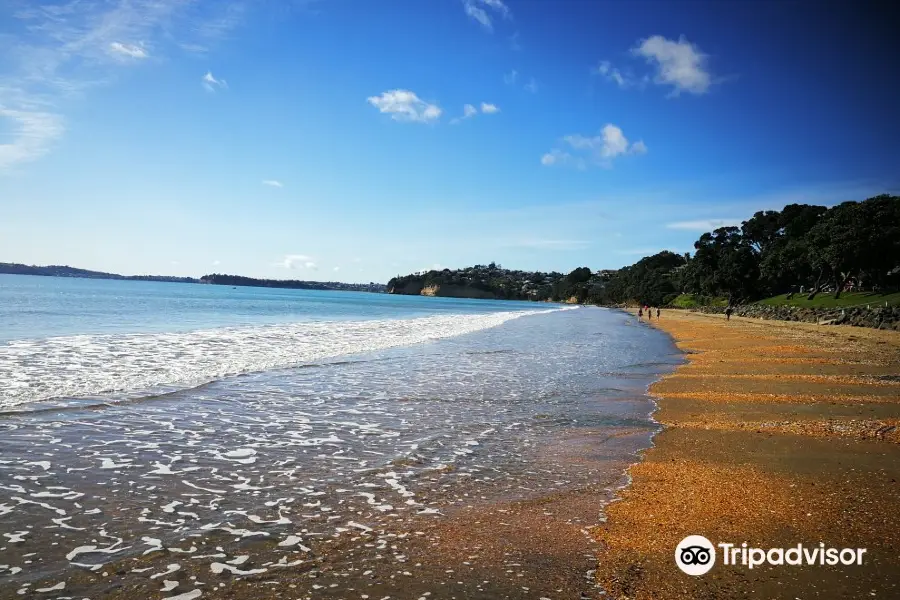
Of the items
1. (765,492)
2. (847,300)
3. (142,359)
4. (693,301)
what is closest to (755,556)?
(765,492)

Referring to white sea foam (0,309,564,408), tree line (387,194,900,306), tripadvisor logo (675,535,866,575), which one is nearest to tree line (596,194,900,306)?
tree line (387,194,900,306)

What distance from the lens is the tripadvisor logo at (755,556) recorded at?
16.2ft

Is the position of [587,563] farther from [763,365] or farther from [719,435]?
[763,365]

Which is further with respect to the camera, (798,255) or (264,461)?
(798,255)

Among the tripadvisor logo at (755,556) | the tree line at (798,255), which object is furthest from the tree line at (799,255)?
the tripadvisor logo at (755,556)

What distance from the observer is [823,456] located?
8.39 meters

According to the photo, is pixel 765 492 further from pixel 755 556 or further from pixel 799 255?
pixel 799 255

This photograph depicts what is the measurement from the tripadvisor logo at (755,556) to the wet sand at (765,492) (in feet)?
0.27

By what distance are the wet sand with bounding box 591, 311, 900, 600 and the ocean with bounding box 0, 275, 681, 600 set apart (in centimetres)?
84

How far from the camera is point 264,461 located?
326 inches

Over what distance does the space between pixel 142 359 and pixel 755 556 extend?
65.6 ft

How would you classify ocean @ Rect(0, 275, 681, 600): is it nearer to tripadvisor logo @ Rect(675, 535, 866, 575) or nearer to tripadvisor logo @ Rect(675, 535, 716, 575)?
tripadvisor logo @ Rect(675, 535, 716, 575)

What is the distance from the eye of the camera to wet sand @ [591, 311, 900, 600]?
460 centimetres

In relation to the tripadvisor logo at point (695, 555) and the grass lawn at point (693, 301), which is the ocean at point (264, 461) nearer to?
the tripadvisor logo at point (695, 555)
